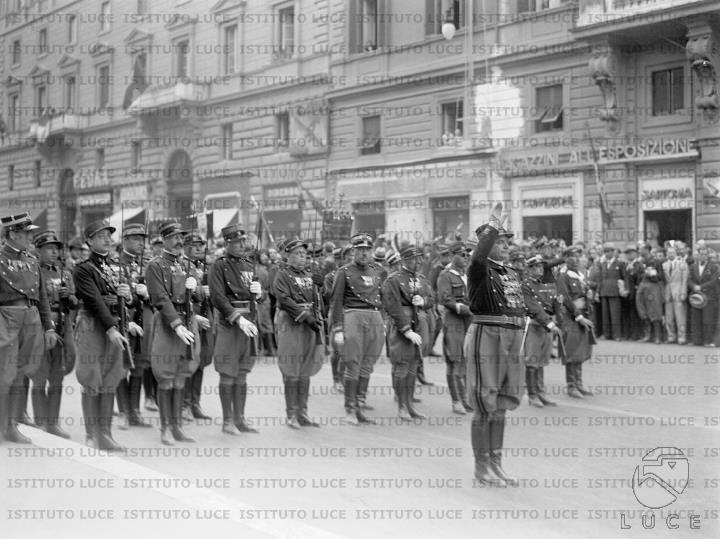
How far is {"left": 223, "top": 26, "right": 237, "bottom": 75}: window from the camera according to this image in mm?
35312

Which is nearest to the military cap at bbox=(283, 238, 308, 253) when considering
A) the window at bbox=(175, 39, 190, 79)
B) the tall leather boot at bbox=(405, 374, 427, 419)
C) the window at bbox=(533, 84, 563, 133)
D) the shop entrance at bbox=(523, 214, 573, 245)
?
the tall leather boot at bbox=(405, 374, 427, 419)

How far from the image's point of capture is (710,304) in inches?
683

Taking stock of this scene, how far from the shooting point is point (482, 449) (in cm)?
736

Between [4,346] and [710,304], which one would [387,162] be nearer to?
[710,304]

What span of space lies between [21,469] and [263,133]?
27.4 m

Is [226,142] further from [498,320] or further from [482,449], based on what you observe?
[482,449]

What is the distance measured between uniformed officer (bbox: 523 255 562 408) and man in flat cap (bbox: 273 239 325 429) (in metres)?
2.80

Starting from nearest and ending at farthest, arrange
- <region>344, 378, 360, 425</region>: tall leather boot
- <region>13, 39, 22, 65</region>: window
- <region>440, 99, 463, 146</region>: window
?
<region>344, 378, 360, 425</region>: tall leather boot < <region>440, 99, 463, 146</region>: window < <region>13, 39, 22, 65</region>: window

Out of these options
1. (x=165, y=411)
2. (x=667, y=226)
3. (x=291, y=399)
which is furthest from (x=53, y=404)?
(x=667, y=226)

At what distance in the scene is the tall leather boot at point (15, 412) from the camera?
26.6 feet

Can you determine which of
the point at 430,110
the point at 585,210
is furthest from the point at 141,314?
the point at 430,110

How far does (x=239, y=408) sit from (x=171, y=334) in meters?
1.17

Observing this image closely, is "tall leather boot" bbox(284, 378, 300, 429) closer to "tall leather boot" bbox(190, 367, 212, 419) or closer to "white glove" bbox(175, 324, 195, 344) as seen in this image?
"tall leather boot" bbox(190, 367, 212, 419)

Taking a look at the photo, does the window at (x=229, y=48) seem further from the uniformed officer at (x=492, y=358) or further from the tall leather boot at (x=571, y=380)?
the uniformed officer at (x=492, y=358)
